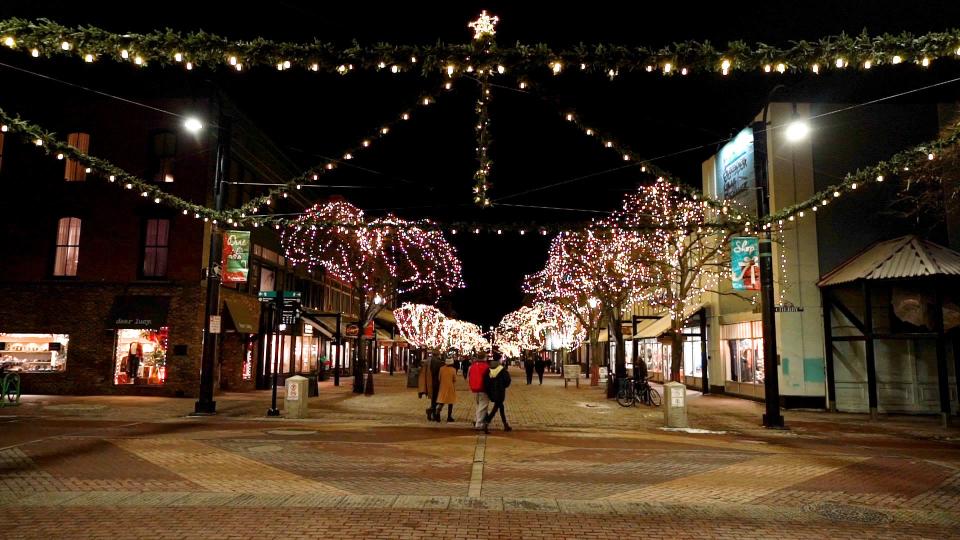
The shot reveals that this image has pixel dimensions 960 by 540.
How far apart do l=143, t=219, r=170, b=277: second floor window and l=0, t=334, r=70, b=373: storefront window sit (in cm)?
Result: 385

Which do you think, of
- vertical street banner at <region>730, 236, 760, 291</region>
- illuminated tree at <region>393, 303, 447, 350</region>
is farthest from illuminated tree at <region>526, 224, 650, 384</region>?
illuminated tree at <region>393, 303, 447, 350</region>

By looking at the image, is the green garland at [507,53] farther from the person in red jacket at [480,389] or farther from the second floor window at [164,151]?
the second floor window at [164,151]

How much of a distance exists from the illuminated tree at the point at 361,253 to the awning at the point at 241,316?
4.08 metres

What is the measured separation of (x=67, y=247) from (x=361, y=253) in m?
11.6

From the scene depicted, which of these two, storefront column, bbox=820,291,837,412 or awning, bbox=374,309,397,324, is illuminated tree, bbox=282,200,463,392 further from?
awning, bbox=374,309,397,324

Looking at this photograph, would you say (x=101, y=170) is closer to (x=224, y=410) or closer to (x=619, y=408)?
(x=224, y=410)

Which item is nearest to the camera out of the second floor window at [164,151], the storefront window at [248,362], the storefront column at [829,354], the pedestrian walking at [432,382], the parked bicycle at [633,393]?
the pedestrian walking at [432,382]

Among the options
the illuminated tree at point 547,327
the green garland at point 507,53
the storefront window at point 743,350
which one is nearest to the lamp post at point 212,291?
the green garland at point 507,53

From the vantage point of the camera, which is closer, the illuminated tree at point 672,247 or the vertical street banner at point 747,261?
the vertical street banner at point 747,261

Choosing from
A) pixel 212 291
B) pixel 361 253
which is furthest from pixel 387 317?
pixel 212 291

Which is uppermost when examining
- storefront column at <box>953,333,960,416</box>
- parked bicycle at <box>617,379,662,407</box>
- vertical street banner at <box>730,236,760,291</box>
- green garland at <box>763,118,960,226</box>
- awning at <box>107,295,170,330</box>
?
green garland at <box>763,118,960,226</box>

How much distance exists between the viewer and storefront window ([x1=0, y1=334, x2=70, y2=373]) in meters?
24.4

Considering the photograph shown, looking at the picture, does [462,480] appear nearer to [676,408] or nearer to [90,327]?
[676,408]

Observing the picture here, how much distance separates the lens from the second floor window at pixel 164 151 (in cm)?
2523
